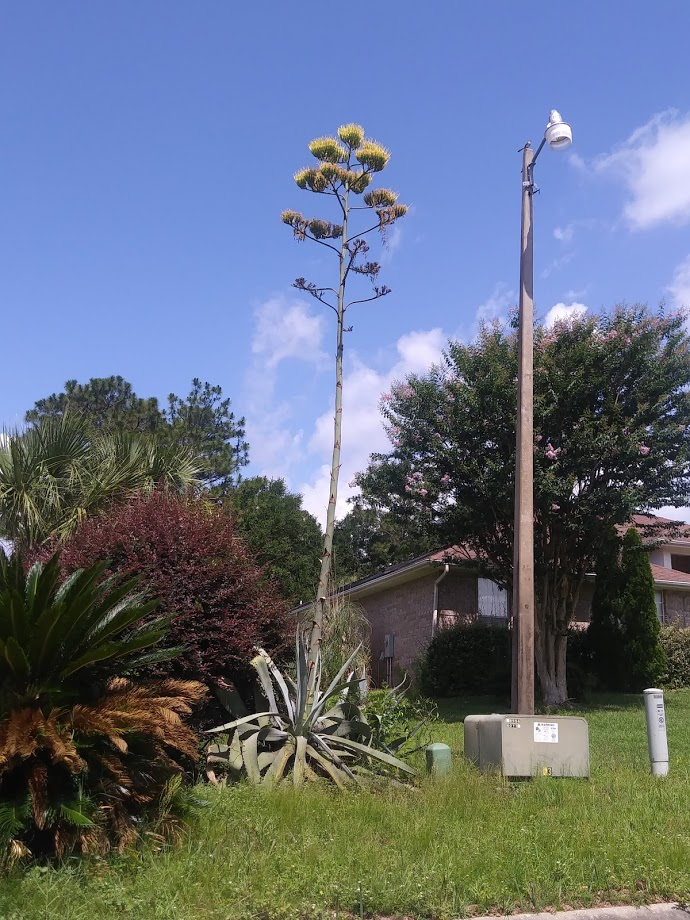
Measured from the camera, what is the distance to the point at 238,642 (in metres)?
7.70

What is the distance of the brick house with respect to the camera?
21109 millimetres

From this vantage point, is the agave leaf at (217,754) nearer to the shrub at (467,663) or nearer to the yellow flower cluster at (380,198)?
the yellow flower cluster at (380,198)

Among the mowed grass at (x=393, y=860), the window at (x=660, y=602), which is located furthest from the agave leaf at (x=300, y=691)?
the window at (x=660, y=602)

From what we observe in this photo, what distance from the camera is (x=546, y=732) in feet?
24.8

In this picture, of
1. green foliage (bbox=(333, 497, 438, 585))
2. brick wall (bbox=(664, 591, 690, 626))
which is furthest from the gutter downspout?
green foliage (bbox=(333, 497, 438, 585))

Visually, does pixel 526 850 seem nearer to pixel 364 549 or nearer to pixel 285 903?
pixel 285 903

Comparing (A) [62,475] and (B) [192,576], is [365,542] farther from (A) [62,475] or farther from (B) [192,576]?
(B) [192,576]

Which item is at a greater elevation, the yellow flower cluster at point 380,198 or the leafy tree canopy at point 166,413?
the leafy tree canopy at point 166,413

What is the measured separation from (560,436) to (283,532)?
18.0 meters

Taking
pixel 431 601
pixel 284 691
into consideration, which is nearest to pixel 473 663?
pixel 431 601

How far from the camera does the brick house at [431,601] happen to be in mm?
21109

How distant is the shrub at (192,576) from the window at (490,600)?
14.0m

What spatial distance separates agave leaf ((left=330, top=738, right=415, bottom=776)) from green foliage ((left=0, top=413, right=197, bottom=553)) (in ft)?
16.7

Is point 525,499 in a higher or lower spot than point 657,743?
higher
